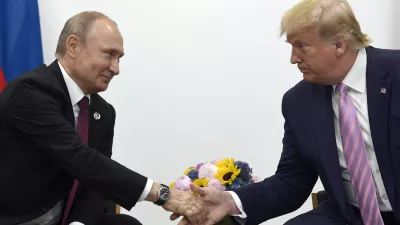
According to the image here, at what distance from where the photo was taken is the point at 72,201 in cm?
231

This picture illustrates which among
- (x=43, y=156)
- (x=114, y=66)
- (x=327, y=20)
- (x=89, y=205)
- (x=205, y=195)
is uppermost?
(x=327, y=20)

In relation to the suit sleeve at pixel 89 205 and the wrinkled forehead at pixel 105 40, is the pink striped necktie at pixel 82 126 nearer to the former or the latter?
the suit sleeve at pixel 89 205

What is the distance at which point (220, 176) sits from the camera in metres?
2.26

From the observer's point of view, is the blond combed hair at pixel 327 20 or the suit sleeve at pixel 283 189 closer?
the blond combed hair at pixel 327 20

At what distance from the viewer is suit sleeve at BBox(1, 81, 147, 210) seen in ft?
6.73

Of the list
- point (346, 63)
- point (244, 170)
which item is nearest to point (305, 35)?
point (346, 63)

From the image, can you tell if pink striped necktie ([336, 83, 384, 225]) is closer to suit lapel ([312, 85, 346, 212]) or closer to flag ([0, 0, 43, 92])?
suit lapel ([312, 85, 346, 212])

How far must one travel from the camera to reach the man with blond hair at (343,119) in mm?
1977

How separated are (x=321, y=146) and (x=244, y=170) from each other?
1.31ft

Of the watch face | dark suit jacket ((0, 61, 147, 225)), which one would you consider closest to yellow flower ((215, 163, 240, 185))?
the watch face

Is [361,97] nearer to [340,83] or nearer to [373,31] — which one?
[340,83]

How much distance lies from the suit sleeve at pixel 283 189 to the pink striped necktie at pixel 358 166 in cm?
31

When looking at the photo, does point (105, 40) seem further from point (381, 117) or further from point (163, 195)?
point (381, 117)

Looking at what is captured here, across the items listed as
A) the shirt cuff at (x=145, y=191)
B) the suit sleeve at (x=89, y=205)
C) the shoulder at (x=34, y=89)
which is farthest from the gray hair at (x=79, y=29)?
the shirt cuff at (x=145, y=191)
